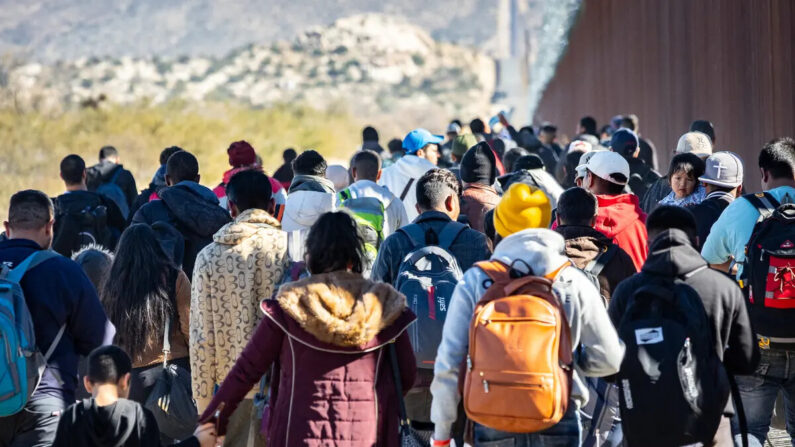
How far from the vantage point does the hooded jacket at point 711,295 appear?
530 centimetres

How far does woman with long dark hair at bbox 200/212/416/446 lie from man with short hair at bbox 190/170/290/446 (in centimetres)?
125

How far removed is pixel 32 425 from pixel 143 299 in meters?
1.16

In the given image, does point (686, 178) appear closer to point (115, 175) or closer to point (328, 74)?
point (115, 175)

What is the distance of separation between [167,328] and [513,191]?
2.30 meters

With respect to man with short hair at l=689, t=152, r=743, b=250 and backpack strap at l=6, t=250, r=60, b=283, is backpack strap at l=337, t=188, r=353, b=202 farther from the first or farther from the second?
backpack strap at l=6, t=250, r=60, b=283

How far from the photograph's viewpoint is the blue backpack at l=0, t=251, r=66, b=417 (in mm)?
5484

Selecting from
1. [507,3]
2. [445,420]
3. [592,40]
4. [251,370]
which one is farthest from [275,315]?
[507,3]

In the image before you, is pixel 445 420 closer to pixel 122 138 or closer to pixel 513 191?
pixel 513 191

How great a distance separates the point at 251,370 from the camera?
5141 millimetres

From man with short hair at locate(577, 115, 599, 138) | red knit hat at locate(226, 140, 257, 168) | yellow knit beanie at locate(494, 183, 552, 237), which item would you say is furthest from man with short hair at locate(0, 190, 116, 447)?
man with short hair at locate(577, 115, 599, 138)

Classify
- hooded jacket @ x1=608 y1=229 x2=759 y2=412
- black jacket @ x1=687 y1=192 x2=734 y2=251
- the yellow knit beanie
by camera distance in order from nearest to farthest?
1. hooded jacket @ x1=608 y1=229 x2=759 y2=412
2. the yellow knit beanie
3. black jacket @ x1=687 y1=192 x2=734 y2=251

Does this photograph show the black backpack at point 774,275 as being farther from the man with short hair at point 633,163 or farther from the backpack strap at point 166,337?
the man with short hair at point 633,163

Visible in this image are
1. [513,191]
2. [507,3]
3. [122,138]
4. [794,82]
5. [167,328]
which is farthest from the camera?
[507,3]

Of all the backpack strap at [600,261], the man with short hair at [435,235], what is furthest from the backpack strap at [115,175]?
the backpack strap at [600,261]
